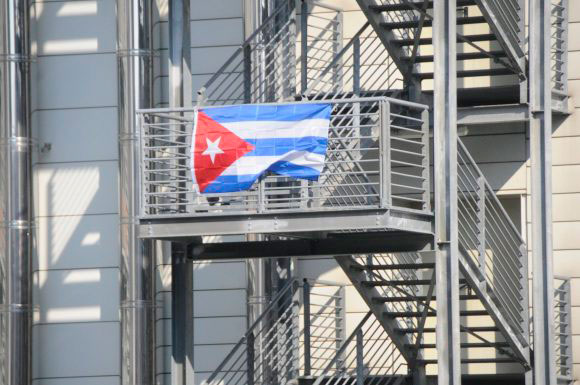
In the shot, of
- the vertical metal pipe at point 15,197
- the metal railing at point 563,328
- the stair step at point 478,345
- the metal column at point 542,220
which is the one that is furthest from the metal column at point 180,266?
the metal railing at point 563,328

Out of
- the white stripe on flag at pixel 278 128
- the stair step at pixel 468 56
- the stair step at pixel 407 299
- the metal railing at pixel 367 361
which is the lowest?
the metal railing at pixel 367 361

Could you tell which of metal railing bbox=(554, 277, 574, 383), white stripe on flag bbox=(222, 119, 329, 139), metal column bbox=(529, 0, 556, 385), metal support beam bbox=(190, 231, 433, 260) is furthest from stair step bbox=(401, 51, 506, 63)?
white stripe on flag bbox=(222, 119, 329, 139)

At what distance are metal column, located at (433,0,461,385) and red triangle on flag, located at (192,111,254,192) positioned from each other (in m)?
2.30

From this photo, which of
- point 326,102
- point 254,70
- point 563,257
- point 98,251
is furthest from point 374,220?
point 98,251

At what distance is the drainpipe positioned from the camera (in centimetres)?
2494

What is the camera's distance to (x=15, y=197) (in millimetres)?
25531

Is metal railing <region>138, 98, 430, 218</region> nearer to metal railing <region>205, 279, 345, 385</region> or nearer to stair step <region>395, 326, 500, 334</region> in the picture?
metal railing <region>205, 279, 345, 385</region>

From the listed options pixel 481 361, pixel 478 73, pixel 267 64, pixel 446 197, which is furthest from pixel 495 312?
pixel 267 64

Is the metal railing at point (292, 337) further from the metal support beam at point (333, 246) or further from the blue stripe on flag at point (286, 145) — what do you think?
the blue stripe on flag at point (286, 145)

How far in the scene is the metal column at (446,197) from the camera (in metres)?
20.5

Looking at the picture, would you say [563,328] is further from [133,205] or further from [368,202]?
[133,205]

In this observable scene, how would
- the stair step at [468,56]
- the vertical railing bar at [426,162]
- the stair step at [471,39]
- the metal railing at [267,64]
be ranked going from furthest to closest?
the stair step at [468,56], the stair step at [471,39], the metal railing at [267,64], the vertical railing bar at [426,162]

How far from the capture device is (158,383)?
2517cm

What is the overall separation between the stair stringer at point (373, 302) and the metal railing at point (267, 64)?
7.43 ft
